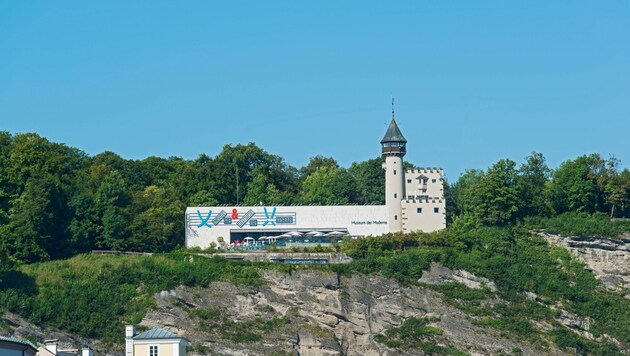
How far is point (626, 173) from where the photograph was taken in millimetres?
99875

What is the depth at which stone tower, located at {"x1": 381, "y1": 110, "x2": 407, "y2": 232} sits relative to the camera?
97.1 metres

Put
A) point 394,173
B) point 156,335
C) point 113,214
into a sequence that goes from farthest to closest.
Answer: point 394,173
point 113,214
point 156,335

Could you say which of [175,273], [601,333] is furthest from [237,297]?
[601,333]

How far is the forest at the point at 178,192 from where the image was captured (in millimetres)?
89812

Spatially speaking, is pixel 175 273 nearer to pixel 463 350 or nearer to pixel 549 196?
pixel 463 350

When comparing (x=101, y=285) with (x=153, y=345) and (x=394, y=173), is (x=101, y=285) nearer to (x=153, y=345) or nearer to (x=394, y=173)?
(x=394, y=173)

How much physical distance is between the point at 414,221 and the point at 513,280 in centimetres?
882

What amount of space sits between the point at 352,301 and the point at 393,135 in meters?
15.8

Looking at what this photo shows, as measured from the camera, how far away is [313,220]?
97.0 meters

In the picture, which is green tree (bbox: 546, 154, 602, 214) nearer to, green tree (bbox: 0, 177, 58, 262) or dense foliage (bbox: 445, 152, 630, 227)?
dense foliage (bbox: 445, 152, 630, 227)

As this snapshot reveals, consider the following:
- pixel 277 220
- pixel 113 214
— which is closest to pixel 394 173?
pixel 277 220

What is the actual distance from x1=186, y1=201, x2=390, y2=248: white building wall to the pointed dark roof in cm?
505

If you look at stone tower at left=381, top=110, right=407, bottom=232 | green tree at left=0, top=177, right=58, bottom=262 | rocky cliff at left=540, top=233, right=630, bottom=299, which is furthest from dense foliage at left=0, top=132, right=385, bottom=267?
rocky cliff at left=540, top=233, right=630, bottom=299

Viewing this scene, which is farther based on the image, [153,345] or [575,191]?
[575,191]
